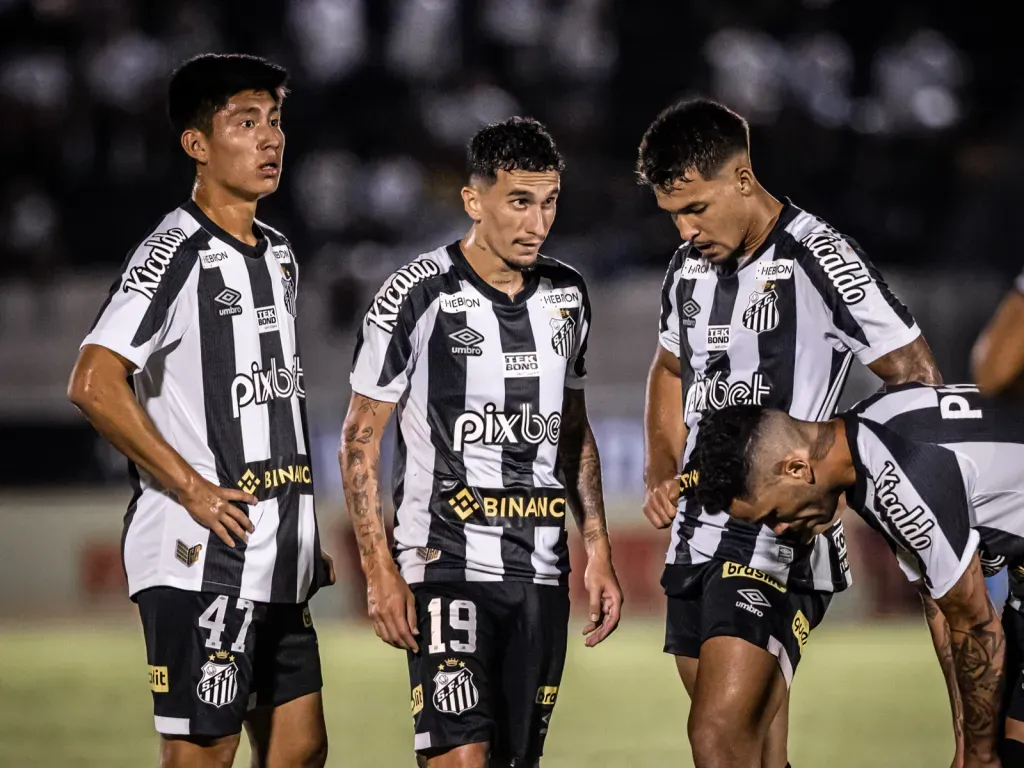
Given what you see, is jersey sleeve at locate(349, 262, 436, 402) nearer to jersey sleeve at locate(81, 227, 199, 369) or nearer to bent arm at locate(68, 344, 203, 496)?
jersey sleeve at locate(81, 227, 199, 369)

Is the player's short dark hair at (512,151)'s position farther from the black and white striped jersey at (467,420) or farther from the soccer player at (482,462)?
the black and white striped jersey at (467,420)

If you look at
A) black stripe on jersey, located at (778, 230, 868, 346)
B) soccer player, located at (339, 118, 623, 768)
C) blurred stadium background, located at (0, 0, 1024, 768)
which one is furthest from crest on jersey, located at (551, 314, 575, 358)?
blurred stadium background, located at (0, 0, 1024, 768)

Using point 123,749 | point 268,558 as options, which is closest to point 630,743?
point 123,749

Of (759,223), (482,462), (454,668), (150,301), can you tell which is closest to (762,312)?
(759,223)

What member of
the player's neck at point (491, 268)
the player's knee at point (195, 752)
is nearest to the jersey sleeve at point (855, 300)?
the player's neck at point (491, 268)

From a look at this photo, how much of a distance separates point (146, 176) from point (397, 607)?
9047mm

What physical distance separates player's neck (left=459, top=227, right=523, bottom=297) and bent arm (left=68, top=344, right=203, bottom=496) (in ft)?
4.08

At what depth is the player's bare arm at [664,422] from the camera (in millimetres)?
5414

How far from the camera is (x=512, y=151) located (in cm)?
501

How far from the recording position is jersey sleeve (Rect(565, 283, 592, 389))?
5.21 m

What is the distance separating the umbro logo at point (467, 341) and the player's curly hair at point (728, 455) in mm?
1041

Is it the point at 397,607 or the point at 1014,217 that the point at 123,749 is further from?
the point at 1014,217

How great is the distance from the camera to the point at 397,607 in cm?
477

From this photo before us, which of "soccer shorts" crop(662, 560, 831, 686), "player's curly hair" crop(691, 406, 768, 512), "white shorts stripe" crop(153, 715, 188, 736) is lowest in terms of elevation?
"white shorts stripe" crop(153, 715, 188, 736)
